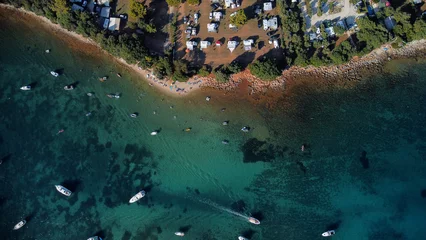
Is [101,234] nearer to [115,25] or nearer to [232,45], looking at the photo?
[115,25]

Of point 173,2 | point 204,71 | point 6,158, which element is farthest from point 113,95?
point 6,158

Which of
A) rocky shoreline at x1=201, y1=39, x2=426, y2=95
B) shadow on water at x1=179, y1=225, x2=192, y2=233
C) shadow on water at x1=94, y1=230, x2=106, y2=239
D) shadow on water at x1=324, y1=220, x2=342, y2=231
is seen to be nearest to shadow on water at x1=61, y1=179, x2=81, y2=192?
shadow on water at x1=94, y1=230, x2=106, y2=239

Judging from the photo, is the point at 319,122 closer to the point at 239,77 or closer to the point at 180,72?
the point at 239,77

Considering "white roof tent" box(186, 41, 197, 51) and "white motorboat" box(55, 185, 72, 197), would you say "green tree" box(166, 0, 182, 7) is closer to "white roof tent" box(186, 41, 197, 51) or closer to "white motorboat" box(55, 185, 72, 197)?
"white roof tent" box(186, 41, 197, 51)

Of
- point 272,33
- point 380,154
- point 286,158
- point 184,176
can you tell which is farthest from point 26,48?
point 380,154

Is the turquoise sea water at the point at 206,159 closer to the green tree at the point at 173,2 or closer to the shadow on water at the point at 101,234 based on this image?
the shadow on water at the point at 101,234
